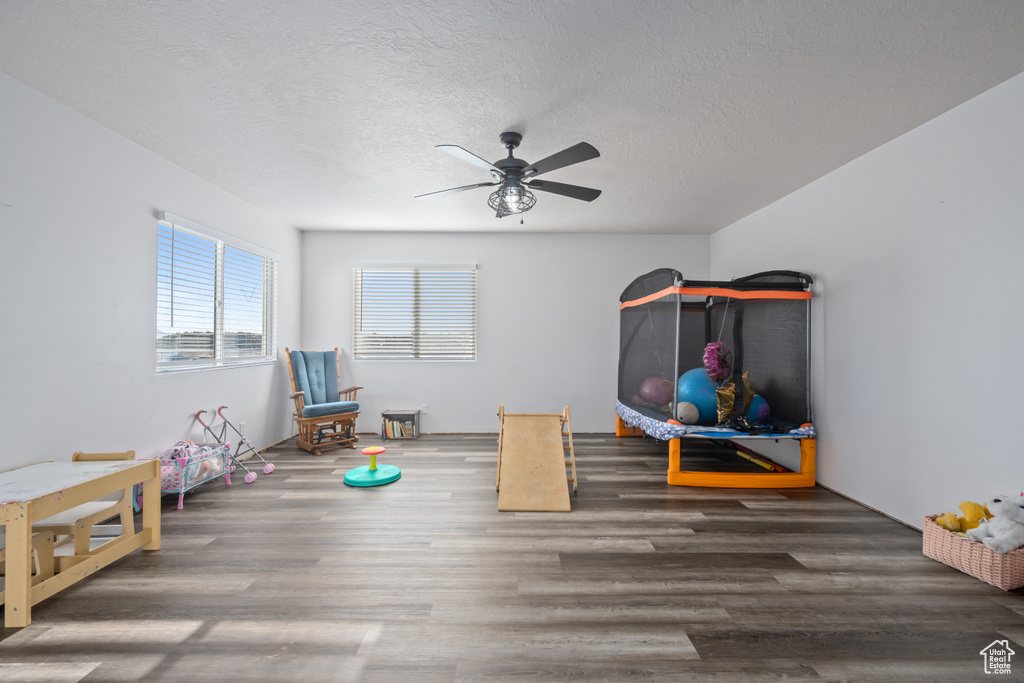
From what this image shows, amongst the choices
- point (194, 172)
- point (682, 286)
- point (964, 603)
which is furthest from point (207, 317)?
point (964, 603)

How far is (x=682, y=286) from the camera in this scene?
365 cm

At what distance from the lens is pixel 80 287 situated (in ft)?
8.87

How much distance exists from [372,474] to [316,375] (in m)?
1.82

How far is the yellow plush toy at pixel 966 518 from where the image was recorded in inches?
88.9

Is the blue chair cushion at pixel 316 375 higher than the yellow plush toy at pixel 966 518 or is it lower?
higher

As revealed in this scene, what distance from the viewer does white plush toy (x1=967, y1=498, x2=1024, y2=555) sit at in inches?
80.7

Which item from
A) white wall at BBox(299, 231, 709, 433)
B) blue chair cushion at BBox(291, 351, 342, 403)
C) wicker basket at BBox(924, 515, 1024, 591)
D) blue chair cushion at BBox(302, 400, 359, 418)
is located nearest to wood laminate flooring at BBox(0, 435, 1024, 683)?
wicker basket at BBox(924, 515, 1024, 591)

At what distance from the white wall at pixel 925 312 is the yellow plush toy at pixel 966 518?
191 millimetres

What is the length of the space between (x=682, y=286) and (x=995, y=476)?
2.09m

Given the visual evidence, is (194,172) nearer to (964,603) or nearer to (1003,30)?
(1003,30)

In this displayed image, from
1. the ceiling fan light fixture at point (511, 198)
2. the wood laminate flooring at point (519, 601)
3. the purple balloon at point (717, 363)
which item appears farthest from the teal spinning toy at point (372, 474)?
the purple balloon at point (717, 363)

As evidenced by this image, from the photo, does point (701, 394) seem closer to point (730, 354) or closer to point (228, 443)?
point (730, 354)

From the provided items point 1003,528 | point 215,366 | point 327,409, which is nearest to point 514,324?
point 327,409

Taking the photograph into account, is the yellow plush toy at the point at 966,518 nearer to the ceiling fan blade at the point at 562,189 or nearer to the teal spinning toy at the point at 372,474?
the ceiling fan blade at the point at 562,189
